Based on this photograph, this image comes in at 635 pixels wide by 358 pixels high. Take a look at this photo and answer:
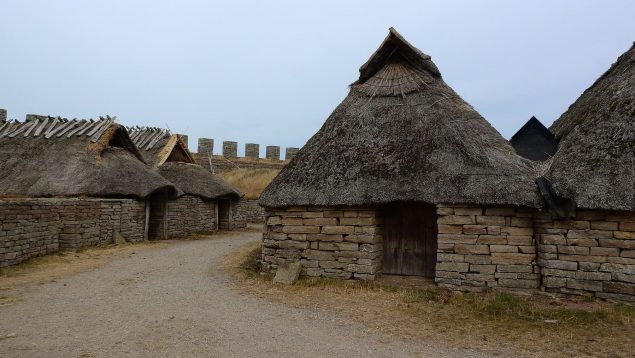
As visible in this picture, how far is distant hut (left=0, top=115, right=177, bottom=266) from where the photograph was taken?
46.7 feet

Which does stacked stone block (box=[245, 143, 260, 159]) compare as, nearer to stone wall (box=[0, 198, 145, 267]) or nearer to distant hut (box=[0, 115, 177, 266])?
distant hut (box=[0, 115, 177, 266])

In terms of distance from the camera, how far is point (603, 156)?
807 cm

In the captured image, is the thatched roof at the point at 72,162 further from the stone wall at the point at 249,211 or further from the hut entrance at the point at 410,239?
the hut entrance at the point at 410,239

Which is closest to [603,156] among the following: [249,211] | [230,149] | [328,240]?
[328,240]

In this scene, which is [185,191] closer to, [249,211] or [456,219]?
[249,211]

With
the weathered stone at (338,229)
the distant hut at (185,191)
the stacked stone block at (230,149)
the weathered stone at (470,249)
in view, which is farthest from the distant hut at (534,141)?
the stacked stone block at (230,149)

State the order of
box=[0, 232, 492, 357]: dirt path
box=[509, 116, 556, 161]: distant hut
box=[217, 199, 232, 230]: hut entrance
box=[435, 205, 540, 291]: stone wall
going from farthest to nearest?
1. box=[217, 199, 232, 230]: hut entrance
2. box=[509, 116, 556, 161]: distant hut
3. box=[435, 205, 540, 291]: stone wall
4. box=[0, 232, 492, 357]: dirt path

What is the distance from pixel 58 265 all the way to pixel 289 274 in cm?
689

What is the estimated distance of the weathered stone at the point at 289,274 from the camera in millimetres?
9625

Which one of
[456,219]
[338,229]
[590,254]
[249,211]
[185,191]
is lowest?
[590,254]

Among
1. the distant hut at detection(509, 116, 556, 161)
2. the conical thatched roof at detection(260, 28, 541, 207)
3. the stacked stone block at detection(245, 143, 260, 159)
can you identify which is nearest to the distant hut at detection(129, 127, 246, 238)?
the stacked stone block at detection(245, 143, 260, 159)

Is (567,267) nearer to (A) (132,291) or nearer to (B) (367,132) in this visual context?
(B) (367,132)

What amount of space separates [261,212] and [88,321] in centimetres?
2326

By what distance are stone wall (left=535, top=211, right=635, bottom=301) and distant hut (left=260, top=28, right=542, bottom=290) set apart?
1.17 ft
